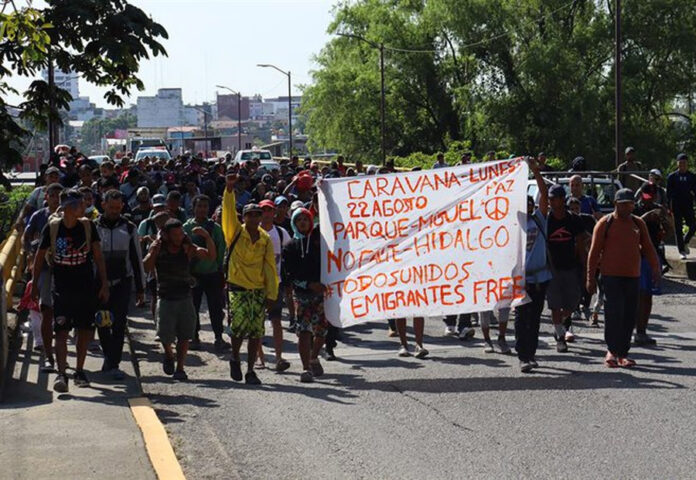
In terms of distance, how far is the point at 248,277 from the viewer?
11.4 meters

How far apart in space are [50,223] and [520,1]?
4242cm

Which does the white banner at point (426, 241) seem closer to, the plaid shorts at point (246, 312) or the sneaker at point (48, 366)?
the plaid shorts at point (246, 312)


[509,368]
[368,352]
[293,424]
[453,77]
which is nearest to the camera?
[293,424]

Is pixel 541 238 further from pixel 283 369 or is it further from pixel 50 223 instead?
pixel 50 223


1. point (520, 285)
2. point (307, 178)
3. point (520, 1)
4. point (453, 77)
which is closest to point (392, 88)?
point (453, 77)

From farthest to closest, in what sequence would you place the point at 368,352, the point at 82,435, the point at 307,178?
1. the point at 307,178
2. the point at 368,352
3. the point at 82,435

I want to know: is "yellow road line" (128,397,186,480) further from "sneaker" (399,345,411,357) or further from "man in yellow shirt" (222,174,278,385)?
"sneaker" (399,345,411,357)

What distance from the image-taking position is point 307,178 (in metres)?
15.5

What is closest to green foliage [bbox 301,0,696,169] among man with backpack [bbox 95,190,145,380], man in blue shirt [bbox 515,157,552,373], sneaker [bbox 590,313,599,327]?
sneaker [bbox 590,313,599,327]

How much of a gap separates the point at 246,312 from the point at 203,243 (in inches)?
Result: 78.6

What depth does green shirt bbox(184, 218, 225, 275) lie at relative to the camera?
519 inches

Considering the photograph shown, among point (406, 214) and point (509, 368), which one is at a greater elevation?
point (406, 214)

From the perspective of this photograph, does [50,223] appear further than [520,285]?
No

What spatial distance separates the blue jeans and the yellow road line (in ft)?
15.0
